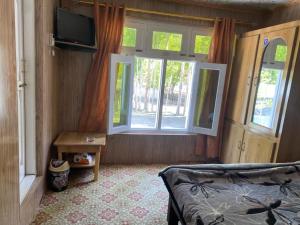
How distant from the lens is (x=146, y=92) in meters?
3.42

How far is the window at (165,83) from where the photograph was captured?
316cm

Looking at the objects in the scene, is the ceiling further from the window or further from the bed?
the bed

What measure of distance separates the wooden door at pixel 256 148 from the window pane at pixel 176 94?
0.99 metres

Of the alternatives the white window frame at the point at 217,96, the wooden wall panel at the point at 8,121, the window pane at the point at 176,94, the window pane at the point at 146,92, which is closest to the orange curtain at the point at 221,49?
the white window frame at the point at 217,96

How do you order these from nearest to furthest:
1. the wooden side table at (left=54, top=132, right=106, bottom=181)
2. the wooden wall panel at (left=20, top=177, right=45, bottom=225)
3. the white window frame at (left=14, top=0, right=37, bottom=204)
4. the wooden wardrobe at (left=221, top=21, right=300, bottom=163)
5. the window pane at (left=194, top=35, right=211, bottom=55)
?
the wooden wall panel at (left=20, top=177, right=45, bottom=225), the white window frame at (left=14, top=0, right=37, bottom=204), the wooden wardrobe at (left=221, top=21, right=300, bottom=163), the wooden side table at (left=54, top=132, right=106, bottom=181), the window pane at (left=194, top=35, right=211, bottom=55)

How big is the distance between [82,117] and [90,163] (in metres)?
0.66

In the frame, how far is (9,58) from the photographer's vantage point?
1328 mm

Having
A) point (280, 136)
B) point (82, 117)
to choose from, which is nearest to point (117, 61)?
point (82, 117)

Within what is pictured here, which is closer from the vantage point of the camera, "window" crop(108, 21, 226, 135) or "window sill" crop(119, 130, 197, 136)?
"window" crop(108, 21, 226, 135)

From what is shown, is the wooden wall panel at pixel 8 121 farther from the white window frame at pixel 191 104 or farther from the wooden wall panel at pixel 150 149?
the wooden wall panel at pixel 150 149

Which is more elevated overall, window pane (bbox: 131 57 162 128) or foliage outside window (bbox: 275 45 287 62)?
foliage outside window (bbox: 275 45 287 62)

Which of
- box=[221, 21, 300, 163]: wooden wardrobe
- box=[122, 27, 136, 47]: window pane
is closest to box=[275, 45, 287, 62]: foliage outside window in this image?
box=[221, 21, 300, 163]: wooden wardrobe

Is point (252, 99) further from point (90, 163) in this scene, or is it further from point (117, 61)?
point (90, 163)

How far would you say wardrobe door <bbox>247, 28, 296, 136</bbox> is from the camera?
2.45 metres
